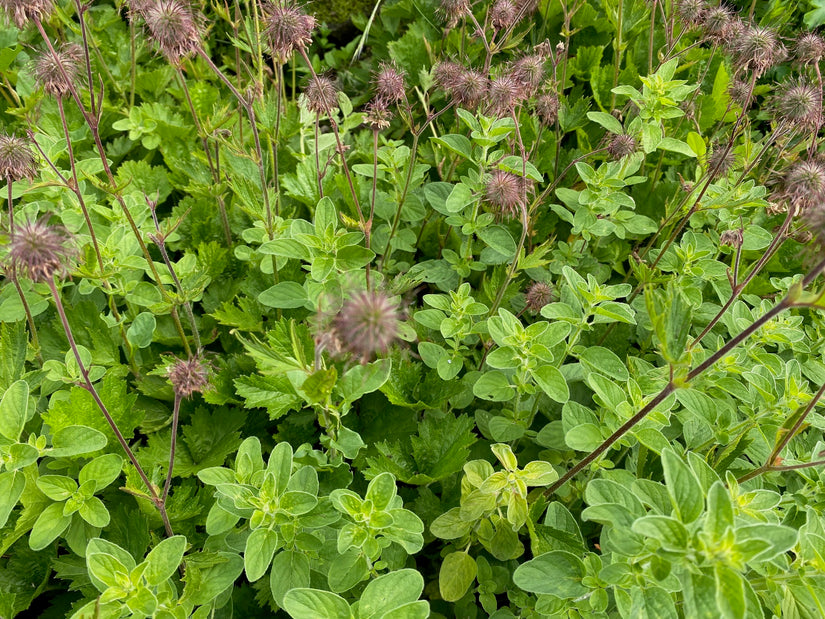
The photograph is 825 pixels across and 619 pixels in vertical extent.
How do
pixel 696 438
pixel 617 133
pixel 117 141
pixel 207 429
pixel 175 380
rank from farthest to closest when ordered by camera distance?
pixel 117 141, pixel 617 133, pixel 207 429, pixel 696 438, pixel 175 380

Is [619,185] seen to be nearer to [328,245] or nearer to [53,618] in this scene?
[328,245]

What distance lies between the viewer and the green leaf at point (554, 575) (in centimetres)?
148

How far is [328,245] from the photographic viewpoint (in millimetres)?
1977

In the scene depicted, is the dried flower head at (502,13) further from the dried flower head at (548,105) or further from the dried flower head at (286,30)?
the dried flower head at (286,30)

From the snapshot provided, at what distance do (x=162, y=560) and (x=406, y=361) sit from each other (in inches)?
43.5

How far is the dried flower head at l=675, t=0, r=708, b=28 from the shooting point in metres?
2.62

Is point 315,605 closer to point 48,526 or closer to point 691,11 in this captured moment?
point 48,526

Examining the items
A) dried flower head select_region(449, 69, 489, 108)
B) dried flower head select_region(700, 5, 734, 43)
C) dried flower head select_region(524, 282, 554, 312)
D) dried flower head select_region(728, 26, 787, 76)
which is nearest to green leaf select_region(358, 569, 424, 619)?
dried flower head select_region(524, 282, 554, 312)

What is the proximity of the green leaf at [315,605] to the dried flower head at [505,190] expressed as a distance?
1.44m

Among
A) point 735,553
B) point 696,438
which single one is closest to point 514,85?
point 696,438

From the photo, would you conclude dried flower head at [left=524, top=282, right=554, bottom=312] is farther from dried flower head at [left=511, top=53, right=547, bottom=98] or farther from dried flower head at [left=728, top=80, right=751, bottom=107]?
dried flower head at [left=728, top=80, right=751, bottom=107]

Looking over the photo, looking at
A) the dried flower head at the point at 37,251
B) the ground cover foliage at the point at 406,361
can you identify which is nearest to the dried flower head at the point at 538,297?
the ground cover foliage at the point at 406,361

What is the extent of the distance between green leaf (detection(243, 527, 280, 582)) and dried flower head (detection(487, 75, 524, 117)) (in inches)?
66.4

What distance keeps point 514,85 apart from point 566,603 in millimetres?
1811
